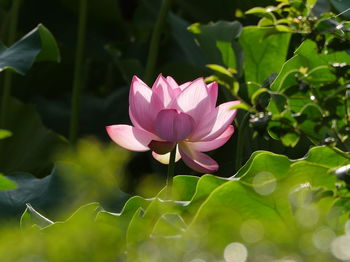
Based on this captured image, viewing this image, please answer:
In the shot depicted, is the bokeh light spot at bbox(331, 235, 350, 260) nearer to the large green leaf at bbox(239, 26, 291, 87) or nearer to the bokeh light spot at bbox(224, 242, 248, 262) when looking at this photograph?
the bokeh light spot at bbox(224, 242, 248, 262)

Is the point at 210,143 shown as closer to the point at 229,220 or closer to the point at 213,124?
the point at 213,124

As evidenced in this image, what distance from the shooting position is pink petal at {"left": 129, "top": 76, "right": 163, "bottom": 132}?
125cm

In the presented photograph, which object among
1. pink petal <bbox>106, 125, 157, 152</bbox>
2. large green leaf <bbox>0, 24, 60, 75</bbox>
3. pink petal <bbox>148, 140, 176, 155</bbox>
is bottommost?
large green leaf <bbox>0, 24, 60, 75</bbox>

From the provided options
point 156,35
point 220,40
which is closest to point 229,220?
point 220,40

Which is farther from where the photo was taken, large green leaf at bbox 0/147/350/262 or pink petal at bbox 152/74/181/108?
pink petal at bbox 152/74/181/108

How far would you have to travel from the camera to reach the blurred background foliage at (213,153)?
2.54 ft

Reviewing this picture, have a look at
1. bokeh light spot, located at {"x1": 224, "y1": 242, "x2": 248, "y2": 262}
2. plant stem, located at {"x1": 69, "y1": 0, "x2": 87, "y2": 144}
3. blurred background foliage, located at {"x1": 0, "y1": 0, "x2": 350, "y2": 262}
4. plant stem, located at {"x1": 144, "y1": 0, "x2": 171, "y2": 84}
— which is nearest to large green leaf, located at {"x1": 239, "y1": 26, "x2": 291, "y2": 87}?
blurred background foliage, located at {"x1": 0, "y1": 0, "x2": 350, "y2": 262}

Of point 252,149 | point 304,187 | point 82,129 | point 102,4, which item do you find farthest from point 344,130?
point 102,4

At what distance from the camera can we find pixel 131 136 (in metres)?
1.29

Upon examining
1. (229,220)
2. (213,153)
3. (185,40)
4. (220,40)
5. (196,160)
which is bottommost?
(213,153)

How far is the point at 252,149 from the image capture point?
1806mm

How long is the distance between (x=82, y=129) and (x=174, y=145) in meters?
1.32

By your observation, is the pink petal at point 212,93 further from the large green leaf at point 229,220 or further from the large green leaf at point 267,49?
the large green leaf at point 267,49

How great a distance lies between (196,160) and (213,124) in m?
0.06
